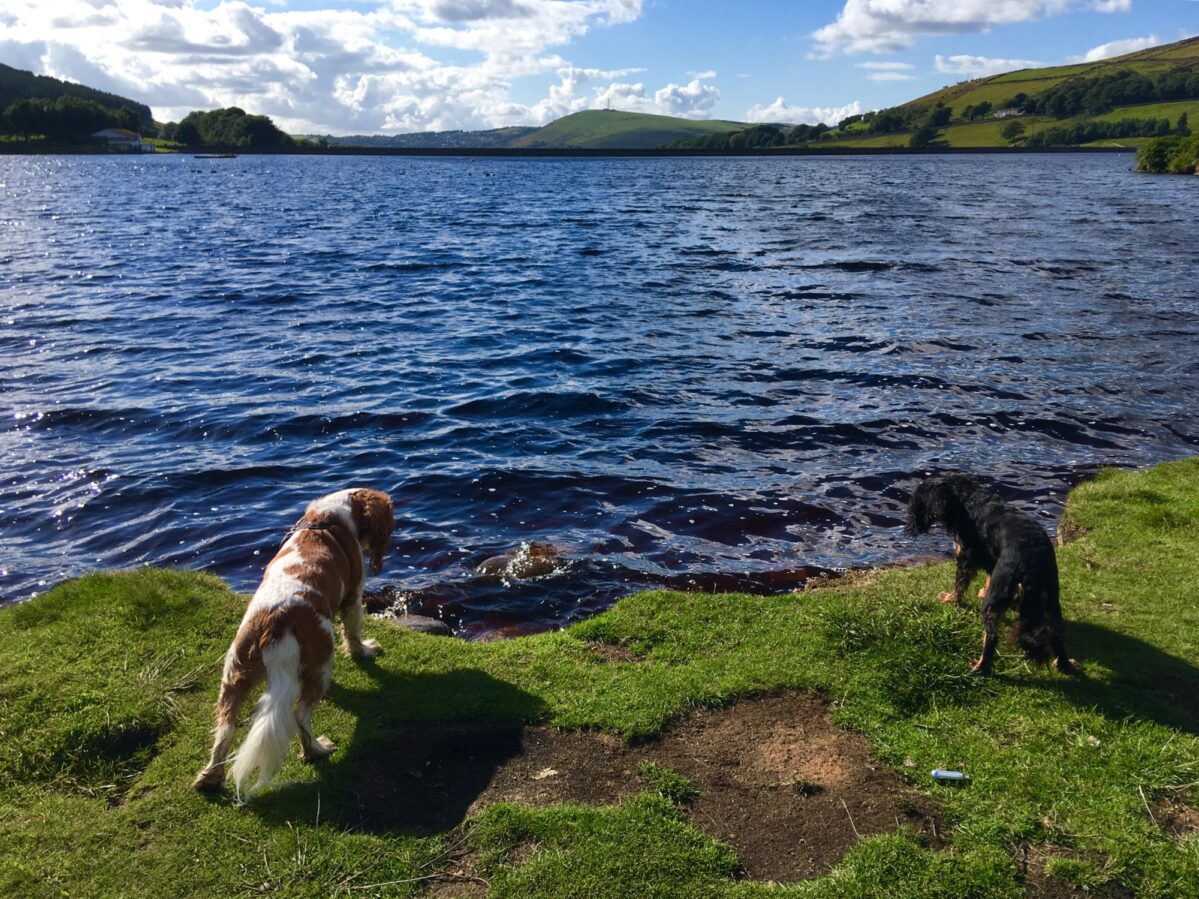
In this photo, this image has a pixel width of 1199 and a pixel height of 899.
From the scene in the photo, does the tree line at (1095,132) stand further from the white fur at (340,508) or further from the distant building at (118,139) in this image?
the distant building at (118,139)

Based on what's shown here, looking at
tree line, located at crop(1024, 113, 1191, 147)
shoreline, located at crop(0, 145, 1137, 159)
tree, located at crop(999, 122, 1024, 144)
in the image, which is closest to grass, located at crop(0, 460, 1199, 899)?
shoreline, located at crop(0, 145, 1137, 159)

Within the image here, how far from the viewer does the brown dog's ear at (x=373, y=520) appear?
7.20m

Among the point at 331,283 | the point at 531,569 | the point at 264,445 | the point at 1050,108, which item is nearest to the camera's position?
the point at 531,569

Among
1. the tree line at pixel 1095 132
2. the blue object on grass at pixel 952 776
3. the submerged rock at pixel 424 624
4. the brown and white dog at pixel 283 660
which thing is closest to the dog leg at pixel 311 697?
the brown and white dog at pixel 283 660

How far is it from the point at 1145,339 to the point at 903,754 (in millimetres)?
19772

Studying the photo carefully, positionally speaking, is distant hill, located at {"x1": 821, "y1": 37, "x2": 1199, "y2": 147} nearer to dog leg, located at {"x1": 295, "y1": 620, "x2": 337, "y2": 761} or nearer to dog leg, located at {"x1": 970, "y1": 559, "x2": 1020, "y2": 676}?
dog leg, located at {"x1": 970, "y1": 559, "x2": 1020, "y2": 676}

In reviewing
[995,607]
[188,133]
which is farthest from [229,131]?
[995,607]

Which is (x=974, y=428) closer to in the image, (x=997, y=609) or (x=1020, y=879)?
(x=997, y=609)

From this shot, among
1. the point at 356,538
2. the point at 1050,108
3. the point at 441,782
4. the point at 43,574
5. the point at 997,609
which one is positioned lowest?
the point at 43,574

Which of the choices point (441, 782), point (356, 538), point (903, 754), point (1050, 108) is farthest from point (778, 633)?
point (1050, 108)

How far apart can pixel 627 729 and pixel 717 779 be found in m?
0.83

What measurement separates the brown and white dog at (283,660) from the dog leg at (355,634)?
0.31m

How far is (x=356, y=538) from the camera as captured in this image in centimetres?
709

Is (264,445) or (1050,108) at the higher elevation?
(1050,108)
